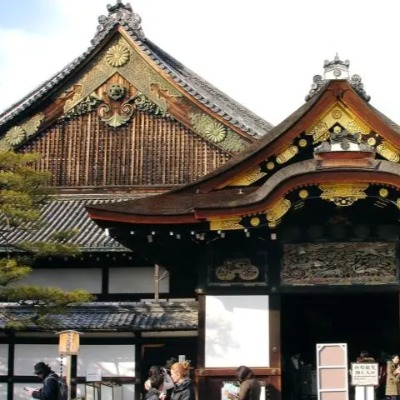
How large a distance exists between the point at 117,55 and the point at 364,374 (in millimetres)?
16059

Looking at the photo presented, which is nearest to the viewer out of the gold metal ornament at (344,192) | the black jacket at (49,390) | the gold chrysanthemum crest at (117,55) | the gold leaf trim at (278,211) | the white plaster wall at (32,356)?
the black jacket at (49,390)

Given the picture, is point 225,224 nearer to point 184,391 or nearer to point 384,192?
point 384,192

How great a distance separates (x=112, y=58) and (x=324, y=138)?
45.7 feet

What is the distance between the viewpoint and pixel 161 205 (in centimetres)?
1593

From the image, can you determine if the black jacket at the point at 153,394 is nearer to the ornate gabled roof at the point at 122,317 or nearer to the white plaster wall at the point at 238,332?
the white plaster wall at the point at 238,332

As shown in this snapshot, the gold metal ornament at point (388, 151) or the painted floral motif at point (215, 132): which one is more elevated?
the painted floral motif at point (215, 132)

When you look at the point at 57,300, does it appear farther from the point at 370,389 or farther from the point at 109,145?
the point at 109,145

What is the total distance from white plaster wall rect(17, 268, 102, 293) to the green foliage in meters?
2.29

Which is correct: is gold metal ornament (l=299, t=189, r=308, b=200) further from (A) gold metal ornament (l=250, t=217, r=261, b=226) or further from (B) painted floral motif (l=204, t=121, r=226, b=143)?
(B) painted floral motif (l=204, t=121, r=226, b=143)

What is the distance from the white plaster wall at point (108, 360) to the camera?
67.7 ft

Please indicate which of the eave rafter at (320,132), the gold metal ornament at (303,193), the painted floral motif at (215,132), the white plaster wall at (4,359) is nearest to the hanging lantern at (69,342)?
the white plaster wall at (4,359)

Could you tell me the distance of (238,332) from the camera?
51.2ft

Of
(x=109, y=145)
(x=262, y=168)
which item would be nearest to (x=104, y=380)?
(x=262, y=168)

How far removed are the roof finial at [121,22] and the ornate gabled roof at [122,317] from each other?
32.3 feet
